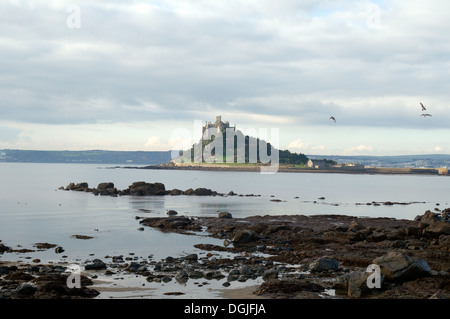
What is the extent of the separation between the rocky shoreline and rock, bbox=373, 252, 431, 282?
28 mm

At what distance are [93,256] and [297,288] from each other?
14.4 m

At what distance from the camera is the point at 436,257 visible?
26828mm

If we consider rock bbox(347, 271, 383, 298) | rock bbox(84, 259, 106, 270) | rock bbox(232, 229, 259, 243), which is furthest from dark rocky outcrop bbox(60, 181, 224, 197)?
rock bbox(347, 271, 383, 298)

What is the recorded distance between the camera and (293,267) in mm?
24953

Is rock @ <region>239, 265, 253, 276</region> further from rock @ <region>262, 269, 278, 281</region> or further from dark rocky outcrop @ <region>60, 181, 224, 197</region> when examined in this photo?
dark rocky outcrop @ <region>60, 181, 224, 197</region>

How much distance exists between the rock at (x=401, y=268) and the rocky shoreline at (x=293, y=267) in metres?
0.03

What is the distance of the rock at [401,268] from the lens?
20.3m

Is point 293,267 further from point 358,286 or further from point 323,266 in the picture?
point 358,286

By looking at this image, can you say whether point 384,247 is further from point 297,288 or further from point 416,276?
point 297,288

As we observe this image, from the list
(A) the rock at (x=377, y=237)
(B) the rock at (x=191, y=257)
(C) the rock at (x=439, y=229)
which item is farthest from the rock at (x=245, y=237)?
(C) the rock at (x=439, y=229)

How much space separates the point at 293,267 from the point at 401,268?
616 centimetres

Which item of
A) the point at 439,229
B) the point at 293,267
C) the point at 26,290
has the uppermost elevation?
the point at 439,229

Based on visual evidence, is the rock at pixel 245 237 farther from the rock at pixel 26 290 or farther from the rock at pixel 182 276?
the rock at pixel 26 290

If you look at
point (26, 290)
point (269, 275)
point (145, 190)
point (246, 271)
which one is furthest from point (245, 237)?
point (145, 190)
